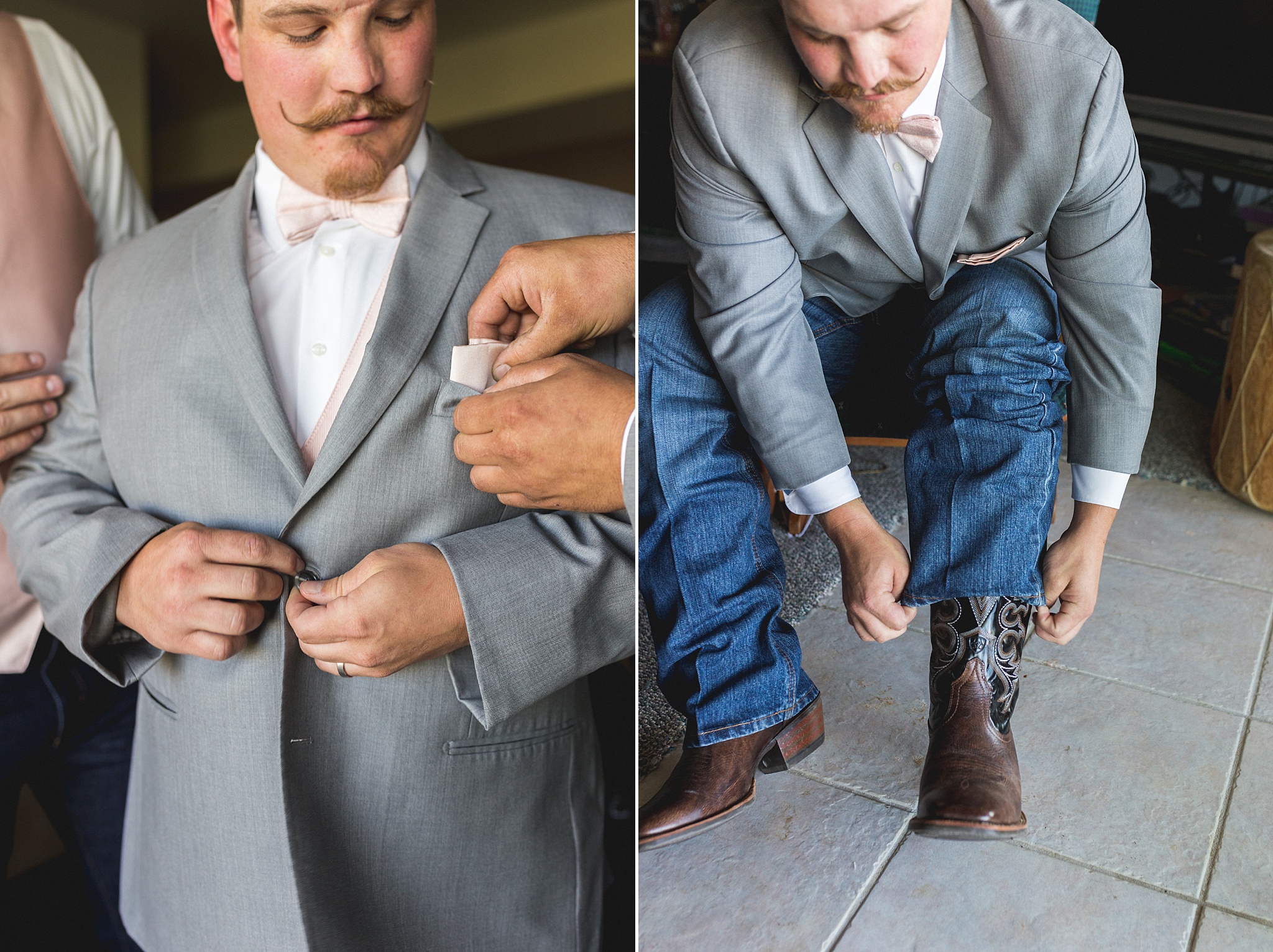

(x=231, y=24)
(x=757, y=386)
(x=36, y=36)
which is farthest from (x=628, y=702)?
(x=36, y=36)

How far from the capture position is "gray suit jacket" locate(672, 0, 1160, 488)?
0.47 m

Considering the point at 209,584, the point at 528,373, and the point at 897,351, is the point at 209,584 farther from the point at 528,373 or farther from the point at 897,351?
the point at 897,351

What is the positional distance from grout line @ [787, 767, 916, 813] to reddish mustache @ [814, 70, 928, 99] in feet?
1.37

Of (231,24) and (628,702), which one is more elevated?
(231,24)

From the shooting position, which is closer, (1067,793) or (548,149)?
(1067,793)

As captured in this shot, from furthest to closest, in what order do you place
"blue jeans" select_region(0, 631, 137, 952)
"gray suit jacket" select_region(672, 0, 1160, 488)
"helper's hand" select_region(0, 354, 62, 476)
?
"blue jeans" select_region(0, 631, 137, 952)
"helper's hand" select_region(0, 354, 62, 476)
"gray suit jacket" select_region(672, 0, 1160, 488)

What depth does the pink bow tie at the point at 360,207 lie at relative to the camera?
1.98ft

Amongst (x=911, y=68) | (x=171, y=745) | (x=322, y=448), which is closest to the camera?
(x=911, y=68)

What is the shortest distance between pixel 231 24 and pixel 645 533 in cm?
43

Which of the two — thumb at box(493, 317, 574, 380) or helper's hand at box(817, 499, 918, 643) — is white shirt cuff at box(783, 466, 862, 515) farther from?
thumb at box(493, 317, 574, 380)

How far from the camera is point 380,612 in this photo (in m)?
0.56

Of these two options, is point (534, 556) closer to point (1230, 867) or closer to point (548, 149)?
point (548, 149)

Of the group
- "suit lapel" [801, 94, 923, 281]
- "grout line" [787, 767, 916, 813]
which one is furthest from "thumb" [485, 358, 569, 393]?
"grout line" [787, 767, 916, 813]

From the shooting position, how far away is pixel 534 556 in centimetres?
60
